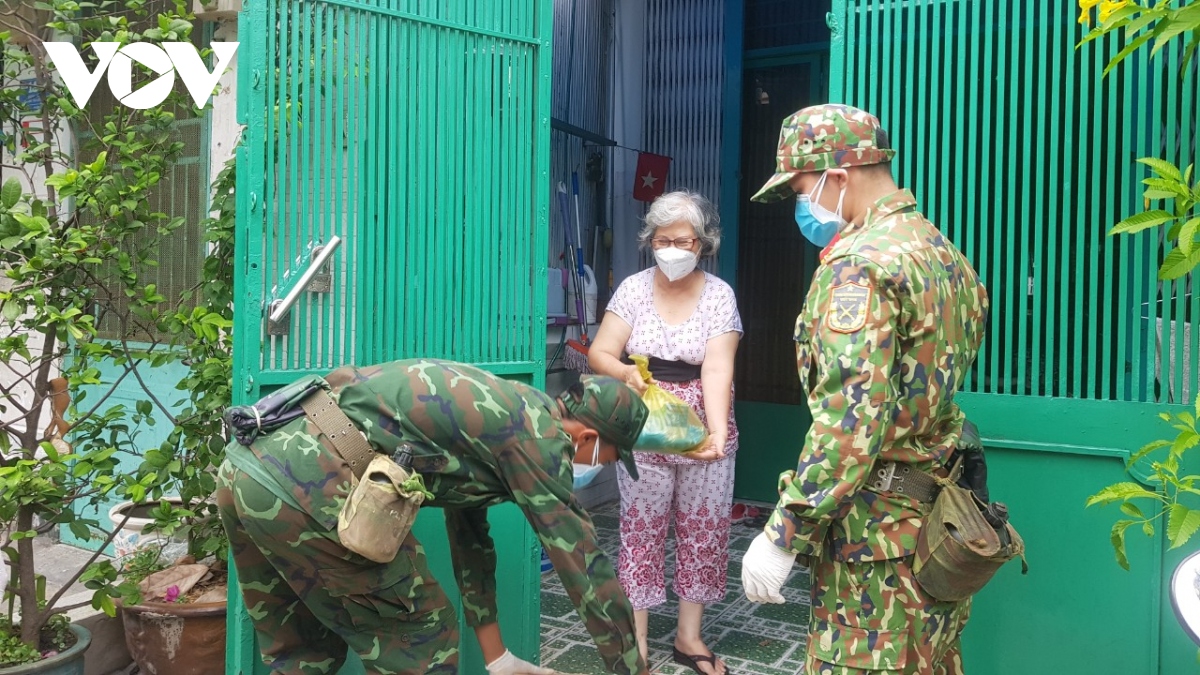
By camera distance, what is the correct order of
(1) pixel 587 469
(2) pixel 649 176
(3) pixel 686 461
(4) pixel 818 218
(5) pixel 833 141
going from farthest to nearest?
(2) pixel 649 176, (3) pixel 686 461, (1) pixel 587 469, (4) pixel 818 218, (5) pixel 833 141

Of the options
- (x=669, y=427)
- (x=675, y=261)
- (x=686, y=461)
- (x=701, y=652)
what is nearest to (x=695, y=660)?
(x=701, y=652)

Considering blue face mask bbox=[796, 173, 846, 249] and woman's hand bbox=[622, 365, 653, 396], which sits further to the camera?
woman's hand bbox=[622, 365, 653, 396]

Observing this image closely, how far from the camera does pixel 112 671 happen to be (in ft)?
12.4

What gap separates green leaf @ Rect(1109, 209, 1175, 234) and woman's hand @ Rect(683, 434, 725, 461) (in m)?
1.59

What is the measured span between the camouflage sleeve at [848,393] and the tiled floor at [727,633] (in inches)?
72.6

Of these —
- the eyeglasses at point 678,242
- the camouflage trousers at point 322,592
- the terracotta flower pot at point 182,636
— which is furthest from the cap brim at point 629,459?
the terracotta flower pot at point 182,636

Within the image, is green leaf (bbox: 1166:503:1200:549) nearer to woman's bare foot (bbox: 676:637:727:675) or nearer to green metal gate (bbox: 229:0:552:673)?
woman's bare foot (bbox: 676:637:727:675)

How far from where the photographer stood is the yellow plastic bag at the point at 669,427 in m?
3.26

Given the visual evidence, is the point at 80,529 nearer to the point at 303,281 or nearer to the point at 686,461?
the point at 303,281

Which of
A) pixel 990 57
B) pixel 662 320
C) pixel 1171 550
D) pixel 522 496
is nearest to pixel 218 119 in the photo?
pixel 662 320

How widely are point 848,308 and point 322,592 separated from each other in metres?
1.48

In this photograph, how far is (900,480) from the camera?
2338 millimetres

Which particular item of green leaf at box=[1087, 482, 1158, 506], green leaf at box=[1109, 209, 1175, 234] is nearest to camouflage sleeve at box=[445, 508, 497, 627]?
green leaf at box=[1087, 482, 1158, 506]

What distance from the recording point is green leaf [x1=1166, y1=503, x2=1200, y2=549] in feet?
7.64
